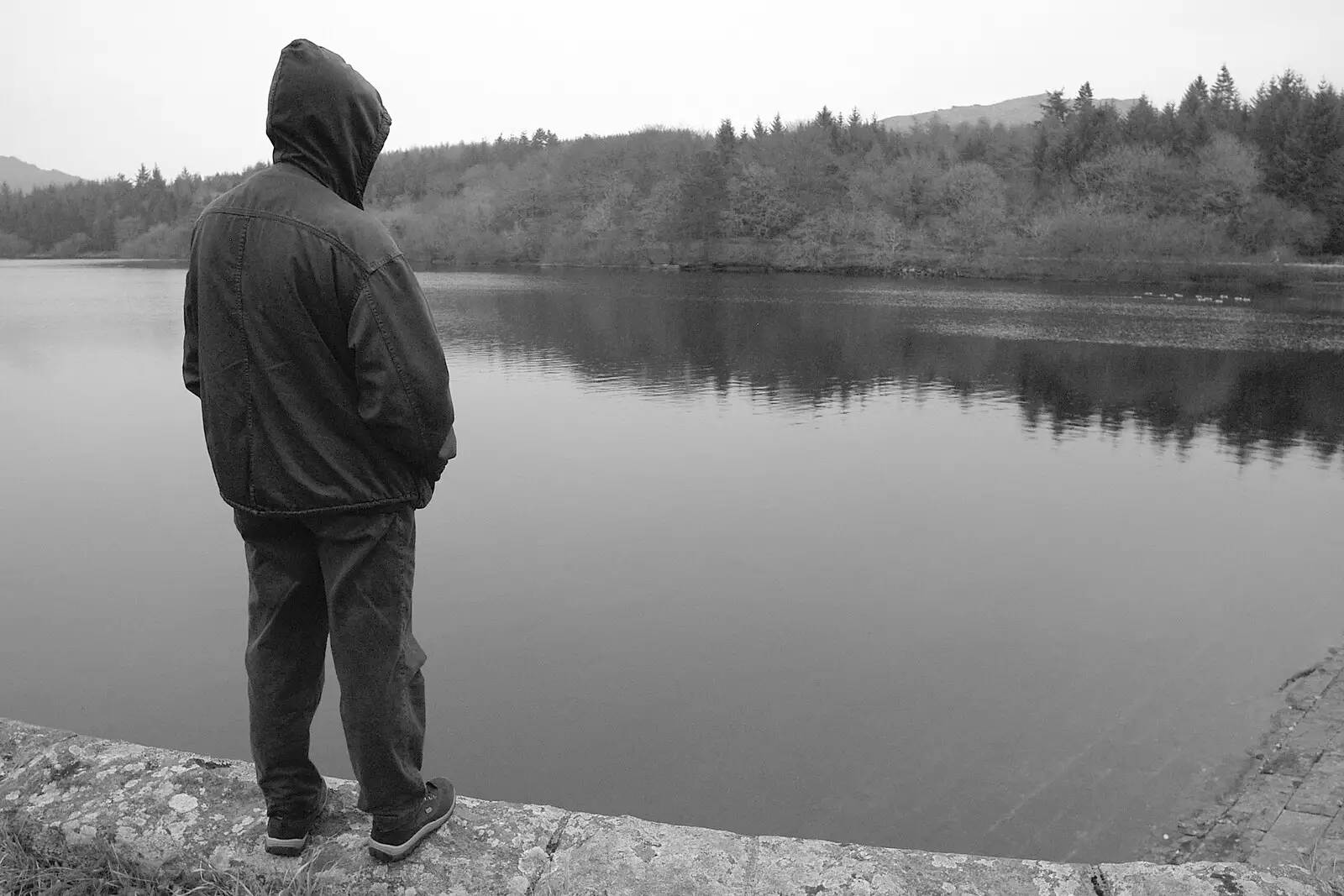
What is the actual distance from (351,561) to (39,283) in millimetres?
63615

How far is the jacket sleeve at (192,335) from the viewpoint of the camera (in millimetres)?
2305

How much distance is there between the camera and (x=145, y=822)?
96.6 inches

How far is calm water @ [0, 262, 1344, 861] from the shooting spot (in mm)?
5648

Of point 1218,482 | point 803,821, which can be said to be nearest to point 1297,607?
point 1218,482

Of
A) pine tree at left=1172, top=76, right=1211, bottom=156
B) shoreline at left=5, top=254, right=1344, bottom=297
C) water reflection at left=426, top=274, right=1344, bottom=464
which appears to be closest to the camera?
water reflection at left=426, top=274, right=1344, bottom=464

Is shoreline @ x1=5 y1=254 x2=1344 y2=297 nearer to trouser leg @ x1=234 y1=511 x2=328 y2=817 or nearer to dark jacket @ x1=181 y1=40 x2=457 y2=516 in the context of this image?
dark jacket @ x1=181 y1=40 x2=457 y2=516

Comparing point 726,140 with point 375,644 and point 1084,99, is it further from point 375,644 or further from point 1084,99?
point 375,644

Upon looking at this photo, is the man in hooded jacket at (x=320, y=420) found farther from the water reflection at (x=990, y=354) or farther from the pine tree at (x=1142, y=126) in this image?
the pine tree at (x=1142, y=126)

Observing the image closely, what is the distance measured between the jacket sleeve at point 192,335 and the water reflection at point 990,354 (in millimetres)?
14765

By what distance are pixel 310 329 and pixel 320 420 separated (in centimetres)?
21

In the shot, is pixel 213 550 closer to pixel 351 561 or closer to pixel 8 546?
pixel 8 546

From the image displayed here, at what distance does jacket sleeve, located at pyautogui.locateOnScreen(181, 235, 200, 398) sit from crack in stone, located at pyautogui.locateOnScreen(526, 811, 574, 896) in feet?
4.50

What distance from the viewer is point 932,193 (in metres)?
77.1

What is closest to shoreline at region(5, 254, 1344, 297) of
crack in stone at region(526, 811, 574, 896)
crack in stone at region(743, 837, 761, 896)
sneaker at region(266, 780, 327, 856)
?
crack in stone at region(743, 837, 761, 896)
